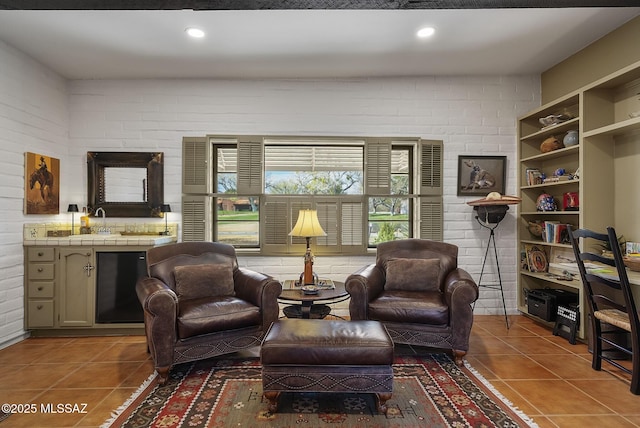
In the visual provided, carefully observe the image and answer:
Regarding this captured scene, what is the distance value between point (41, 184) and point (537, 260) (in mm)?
5266

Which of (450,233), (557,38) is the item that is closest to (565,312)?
(450,233)

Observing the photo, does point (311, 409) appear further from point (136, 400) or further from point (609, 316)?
point (609, 316)

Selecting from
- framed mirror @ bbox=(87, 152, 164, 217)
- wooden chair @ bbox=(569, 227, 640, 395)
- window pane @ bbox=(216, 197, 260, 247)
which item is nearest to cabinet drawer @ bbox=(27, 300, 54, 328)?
framed mirror @ bbox=(87, 152, 164, 217)

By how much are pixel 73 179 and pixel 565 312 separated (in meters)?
5.31

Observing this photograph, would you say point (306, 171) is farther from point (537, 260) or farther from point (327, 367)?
point (537, 260)

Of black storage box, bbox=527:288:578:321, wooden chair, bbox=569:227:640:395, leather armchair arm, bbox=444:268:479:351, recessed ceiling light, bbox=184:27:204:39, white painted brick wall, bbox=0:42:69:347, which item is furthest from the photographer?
black storage box, bbox=527:288:578:321

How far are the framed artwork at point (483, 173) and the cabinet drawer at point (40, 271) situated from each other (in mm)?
4354

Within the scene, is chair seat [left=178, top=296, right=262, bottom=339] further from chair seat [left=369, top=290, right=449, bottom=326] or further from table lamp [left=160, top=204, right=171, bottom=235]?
table lamp [left=160, top=204, right=171, bottom=235]

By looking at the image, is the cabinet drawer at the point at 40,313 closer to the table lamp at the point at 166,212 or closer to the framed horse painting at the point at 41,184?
the framed horse painting at the point at 41,184

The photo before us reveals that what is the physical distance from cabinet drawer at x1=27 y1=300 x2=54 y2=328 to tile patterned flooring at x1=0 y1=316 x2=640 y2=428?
0.16 metres

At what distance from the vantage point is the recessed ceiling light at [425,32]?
115 inches

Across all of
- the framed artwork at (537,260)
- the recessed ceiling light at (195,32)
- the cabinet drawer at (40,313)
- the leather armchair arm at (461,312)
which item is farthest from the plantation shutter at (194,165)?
the framed artwork at (537,260)

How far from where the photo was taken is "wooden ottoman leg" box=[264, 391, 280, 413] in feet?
6.59

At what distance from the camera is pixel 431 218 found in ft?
12.9
